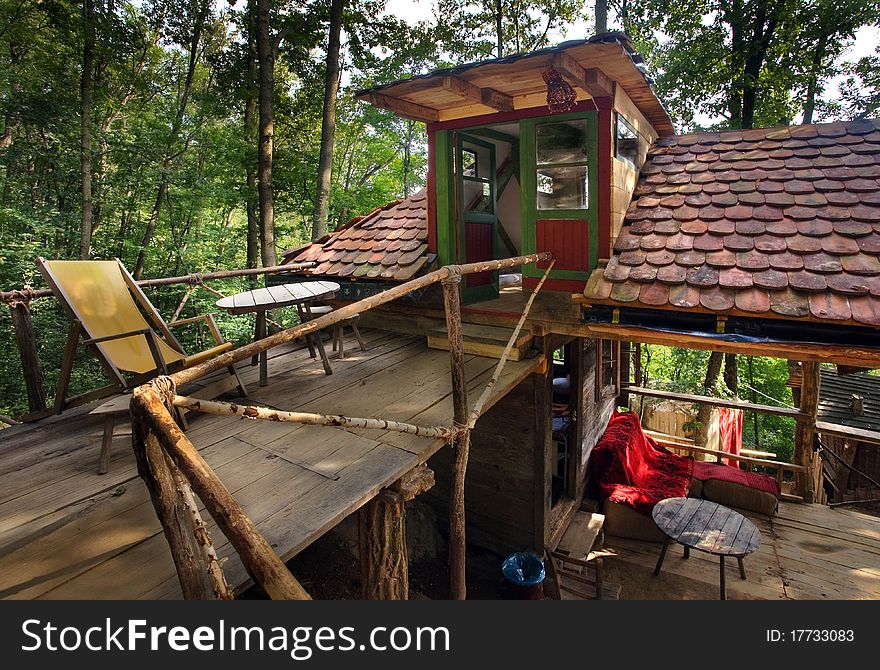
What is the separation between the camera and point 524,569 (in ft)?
14.9

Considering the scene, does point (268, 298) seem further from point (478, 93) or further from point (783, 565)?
point (783, 565)

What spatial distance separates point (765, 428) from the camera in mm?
13758

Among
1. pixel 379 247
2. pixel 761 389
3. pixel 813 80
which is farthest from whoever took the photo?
pixel 761 389

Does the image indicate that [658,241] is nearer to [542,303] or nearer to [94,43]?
[542,303]

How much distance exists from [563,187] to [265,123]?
6.99m

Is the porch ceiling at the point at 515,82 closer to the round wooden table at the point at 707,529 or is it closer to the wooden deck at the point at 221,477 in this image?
the wooden deck at the point at 221,477

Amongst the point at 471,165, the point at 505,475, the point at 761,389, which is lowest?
the point at 761,389

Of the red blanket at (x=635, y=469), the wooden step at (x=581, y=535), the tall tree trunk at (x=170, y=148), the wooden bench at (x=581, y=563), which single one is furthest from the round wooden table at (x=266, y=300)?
the tall tree trunk at (x=170, y=148)

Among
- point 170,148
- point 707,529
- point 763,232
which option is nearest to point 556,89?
point 763,232

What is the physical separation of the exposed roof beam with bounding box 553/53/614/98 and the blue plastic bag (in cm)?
443

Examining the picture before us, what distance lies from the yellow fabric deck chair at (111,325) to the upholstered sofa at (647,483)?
200 inches

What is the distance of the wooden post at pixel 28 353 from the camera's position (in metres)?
3.25

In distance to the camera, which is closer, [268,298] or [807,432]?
[268,298]

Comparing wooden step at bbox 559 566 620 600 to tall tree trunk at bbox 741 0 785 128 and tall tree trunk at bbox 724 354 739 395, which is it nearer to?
tall tree trunk at bbox 724 354 739 395
